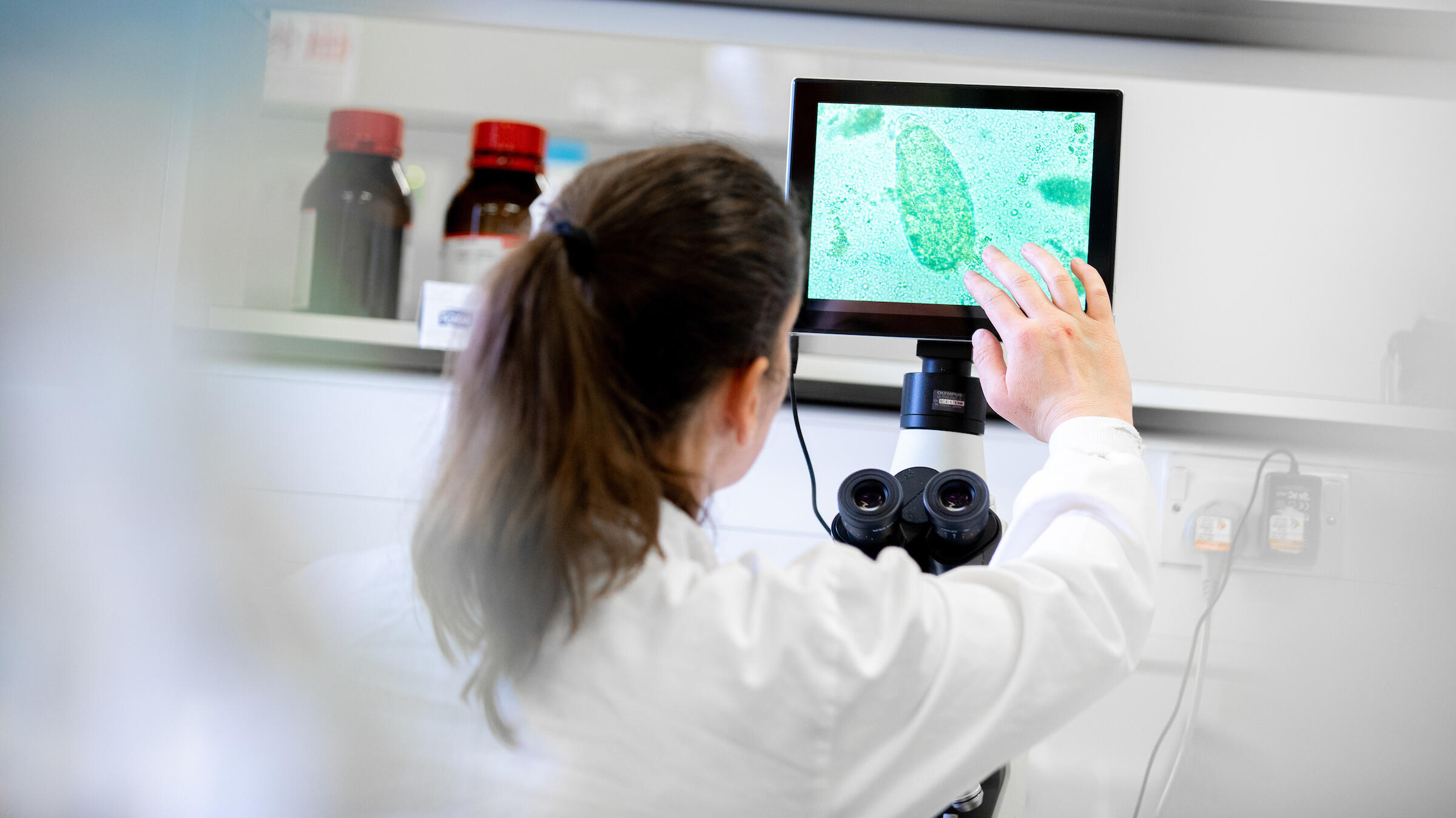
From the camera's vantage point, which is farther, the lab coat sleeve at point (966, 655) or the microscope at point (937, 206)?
the microscope at point (937, 206)

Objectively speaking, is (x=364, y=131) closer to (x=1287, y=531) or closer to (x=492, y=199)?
(x=492, y=199)

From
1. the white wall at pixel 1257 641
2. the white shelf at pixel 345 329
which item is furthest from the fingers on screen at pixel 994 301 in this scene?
the white shelf at pixel 345 329

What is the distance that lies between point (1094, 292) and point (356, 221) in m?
0.72

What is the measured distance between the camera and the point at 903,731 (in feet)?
1.96

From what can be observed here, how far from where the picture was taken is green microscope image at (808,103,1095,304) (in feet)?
2.77

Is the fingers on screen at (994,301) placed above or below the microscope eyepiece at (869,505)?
above

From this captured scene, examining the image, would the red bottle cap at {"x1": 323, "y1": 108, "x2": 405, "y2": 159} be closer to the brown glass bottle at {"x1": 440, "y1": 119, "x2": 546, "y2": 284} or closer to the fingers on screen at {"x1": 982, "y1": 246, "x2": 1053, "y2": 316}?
the brown glass bottle at {"x1": 440, "y1": 119, "x2": 546, "y2": 284}

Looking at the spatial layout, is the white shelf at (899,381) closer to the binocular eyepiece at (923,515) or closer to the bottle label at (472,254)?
the bottle label at (472,254)

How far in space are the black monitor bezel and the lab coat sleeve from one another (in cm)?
22

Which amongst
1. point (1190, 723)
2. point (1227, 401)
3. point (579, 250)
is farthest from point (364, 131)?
point (1190, 723)

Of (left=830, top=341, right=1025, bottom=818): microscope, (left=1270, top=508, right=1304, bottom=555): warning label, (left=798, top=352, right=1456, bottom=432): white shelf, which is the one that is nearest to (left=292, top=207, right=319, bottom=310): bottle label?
(left=798, top=352, right=1456, bottom=432): white shelf

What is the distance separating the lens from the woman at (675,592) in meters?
0.57

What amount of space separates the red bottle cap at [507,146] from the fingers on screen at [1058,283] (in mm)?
509

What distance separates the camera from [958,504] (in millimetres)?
749
